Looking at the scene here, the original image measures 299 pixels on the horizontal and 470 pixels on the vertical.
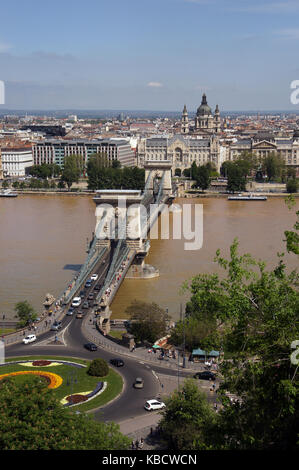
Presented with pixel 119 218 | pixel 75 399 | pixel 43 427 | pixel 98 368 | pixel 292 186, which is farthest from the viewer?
pixel 292 186

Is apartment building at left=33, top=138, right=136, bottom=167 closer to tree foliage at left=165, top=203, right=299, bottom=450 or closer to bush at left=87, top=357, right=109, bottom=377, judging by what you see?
bush at left=87, top=357, right=109, bottom=377

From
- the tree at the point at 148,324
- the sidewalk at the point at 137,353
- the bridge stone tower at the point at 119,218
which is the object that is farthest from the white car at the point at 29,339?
the bridge stone tower at the point at 119,218

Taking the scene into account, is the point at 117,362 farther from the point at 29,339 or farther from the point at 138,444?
the point at 138,444

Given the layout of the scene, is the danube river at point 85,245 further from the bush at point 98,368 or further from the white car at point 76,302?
the bush at point 98,368

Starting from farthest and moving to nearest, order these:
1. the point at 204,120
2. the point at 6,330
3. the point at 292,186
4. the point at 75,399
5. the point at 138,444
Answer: the point at 204,120, the point at 292,186, the point at 6,330, the point at 75,399, the point at 138,444

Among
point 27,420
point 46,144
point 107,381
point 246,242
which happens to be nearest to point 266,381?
point 27,420

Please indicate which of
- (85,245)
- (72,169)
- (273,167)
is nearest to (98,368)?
(85,245)
